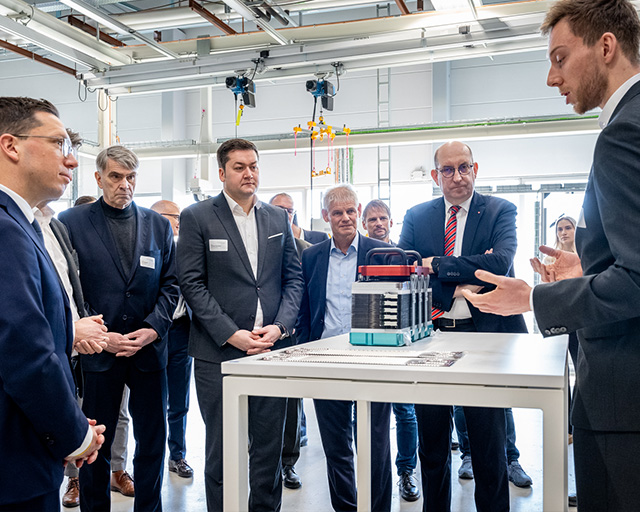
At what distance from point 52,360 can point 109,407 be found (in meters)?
1.23

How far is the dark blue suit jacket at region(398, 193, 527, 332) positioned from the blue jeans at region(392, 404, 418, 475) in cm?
98

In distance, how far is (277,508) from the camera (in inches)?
92.4

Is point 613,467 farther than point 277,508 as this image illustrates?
No

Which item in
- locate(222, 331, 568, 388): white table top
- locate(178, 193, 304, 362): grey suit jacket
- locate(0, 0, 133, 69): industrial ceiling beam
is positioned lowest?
locate(222, 331, 568, 388): white table top

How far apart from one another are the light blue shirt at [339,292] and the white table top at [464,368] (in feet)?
2.76

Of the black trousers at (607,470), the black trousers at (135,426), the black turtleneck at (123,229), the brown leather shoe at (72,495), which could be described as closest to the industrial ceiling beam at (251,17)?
the black turtleneck at (123,229)

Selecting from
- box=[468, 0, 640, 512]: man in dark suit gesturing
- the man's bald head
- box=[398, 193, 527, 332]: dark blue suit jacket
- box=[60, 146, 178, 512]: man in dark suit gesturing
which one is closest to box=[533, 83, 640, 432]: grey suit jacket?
box=[468, 0, 640, 512]: man in dark suit gesturing

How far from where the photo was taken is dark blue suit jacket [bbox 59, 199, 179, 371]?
98.7 inches

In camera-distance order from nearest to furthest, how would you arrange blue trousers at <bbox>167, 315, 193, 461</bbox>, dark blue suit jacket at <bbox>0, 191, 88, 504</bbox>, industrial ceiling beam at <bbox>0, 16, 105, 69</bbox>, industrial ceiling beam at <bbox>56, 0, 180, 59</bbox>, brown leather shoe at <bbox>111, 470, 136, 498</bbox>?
1. dark blue suit jacket at <bbox>0, 191, 88, 504</bbox>
2. brown leather shoe at <bbox>111, 470, 136, 498</bbox>
3. blue trousers at <bbox>167, 315, 193, 461</bbox>
4. industrial ceiling beam at <bbox>56, 0, 180, 59</bbox>
5. industrial ceiling beam at <bbox>0, 16, 105, 69</bbox>

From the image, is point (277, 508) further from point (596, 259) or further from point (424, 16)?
point (424, 16)

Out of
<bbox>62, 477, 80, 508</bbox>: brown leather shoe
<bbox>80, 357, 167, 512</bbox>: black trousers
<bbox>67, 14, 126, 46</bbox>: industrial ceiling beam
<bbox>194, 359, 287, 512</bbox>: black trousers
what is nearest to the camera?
<bbox>194, 359, 287, 512</bbox>: black trousers

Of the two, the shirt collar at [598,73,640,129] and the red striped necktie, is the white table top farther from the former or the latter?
the red striped necktie

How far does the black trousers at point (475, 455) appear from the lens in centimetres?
216

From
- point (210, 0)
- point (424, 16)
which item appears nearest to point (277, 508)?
point (424, 16)
